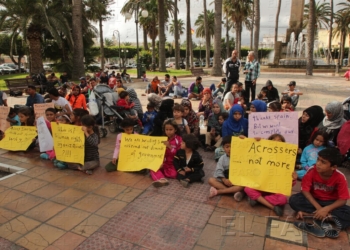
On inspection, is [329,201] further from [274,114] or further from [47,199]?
[47,199]

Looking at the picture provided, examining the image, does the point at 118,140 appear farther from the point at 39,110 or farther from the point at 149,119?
the point at 39,110

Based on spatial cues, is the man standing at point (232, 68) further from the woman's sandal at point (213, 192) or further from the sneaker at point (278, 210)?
the sneaker at point (278, 210)

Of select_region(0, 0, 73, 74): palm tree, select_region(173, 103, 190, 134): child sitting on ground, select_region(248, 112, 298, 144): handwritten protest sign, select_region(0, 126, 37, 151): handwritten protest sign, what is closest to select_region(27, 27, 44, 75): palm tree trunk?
select_region(0, 0, 73, 74): palm tree

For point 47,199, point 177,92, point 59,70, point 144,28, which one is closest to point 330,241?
point 47,199

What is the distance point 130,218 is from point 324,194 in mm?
2286

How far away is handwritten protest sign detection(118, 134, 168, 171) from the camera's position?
4.52 m

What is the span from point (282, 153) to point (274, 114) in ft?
4.42

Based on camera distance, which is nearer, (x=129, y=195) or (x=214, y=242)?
(x=214, y=242)

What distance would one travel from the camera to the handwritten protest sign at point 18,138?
5922mm

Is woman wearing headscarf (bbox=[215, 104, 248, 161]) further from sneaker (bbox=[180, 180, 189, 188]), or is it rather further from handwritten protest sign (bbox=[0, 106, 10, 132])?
handwritten protest sign (bbox=[0, 106, 10, 132])

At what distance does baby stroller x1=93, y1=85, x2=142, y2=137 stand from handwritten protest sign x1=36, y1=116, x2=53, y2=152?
5.46 feet

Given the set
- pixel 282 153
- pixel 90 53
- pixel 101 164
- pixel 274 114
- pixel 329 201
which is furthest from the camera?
pixel 90 53

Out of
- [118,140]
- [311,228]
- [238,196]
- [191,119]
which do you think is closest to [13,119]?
[118,140]

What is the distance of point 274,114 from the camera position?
4.77 metres
